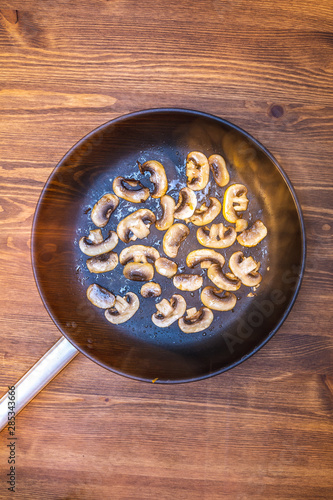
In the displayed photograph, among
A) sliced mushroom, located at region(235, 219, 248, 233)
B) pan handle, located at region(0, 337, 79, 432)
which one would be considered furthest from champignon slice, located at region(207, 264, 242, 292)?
pan handle, located at region(0, 337, 79, 432)

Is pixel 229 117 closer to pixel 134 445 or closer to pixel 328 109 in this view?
pixel 328 109

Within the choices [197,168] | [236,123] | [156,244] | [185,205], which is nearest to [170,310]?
[156,244]

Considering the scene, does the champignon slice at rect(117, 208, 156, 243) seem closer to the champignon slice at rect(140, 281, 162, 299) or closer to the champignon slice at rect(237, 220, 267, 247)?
the champignon slice at rect(140, 281, 162, 299)

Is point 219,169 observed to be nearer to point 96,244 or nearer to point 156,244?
point 156,244

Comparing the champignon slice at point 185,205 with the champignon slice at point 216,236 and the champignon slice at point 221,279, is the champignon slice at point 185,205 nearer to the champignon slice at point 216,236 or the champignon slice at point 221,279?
the champignon slice at point 216,236

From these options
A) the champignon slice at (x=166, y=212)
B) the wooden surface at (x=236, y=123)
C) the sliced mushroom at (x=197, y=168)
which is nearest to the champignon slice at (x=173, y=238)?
the champignon slice at (x=166, y=212)
